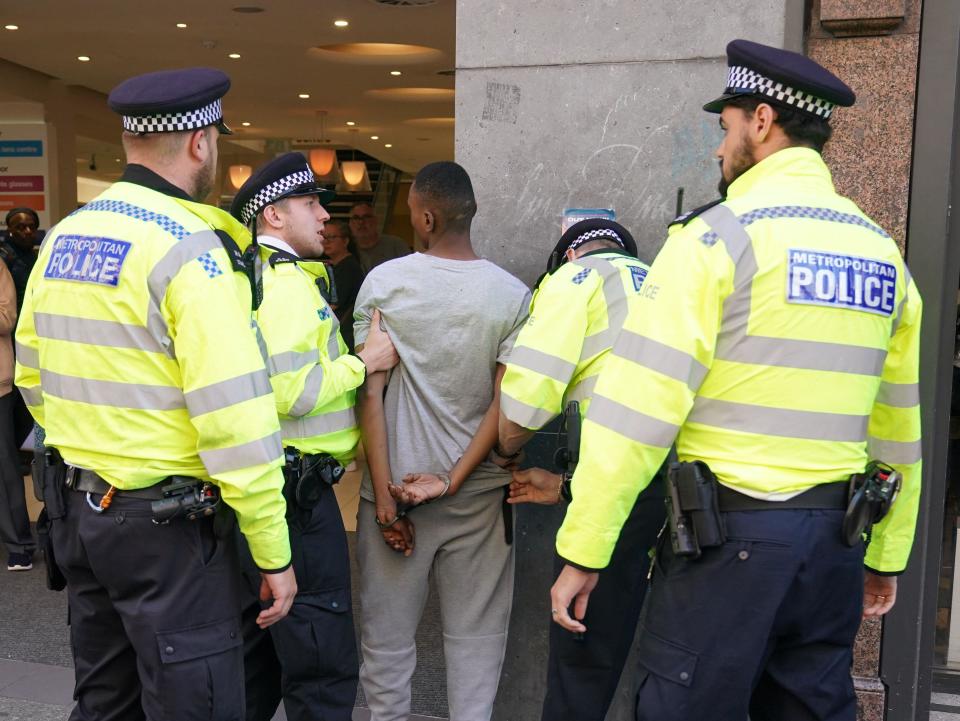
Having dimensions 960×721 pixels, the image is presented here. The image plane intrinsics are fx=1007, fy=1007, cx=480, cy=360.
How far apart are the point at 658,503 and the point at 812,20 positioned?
1811mm

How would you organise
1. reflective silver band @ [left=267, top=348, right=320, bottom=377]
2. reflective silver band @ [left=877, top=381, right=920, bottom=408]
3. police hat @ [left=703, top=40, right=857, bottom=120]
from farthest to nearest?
reflective silver band @ [left=267, top=348, right=320, bottom=377] < reflective silver band @ [left=877, top=381, right=920, bottom=408] < police hat @ [left=703, top=40, right=857, bottom=120]

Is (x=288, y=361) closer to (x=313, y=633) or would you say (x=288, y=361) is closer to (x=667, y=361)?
(x=313, y=633)

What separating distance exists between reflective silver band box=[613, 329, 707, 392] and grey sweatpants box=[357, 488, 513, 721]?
1.30 meters

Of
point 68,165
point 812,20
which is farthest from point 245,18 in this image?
point 812,20

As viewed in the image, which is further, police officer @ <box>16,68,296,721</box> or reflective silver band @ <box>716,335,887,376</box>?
police officer @ <box>16,68,296,721</box>

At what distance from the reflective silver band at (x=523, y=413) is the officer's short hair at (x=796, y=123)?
1.06 m

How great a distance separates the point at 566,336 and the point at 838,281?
0.92 meters

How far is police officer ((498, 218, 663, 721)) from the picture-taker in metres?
2.96

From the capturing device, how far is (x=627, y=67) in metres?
3.59

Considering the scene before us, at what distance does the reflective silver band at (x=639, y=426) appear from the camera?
2.22 m

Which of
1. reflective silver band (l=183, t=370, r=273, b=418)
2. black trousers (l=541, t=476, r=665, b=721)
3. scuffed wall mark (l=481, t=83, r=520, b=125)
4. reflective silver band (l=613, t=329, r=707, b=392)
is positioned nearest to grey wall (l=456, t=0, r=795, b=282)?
scuffed wall mark (l=481, t=83, r=520, b=125)

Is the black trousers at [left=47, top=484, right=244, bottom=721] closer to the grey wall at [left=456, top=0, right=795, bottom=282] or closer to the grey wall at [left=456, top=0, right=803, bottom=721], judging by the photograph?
the grey wall at [left=456, top=0, right=803, bottom=721]

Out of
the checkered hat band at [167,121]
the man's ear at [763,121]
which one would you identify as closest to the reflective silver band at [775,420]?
the man's ear at [763,121]

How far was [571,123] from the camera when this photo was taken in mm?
3662
